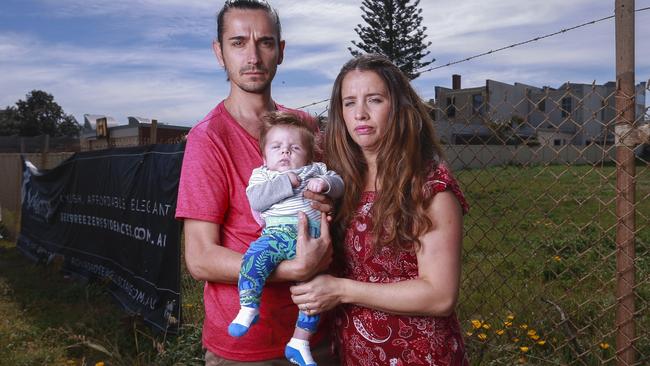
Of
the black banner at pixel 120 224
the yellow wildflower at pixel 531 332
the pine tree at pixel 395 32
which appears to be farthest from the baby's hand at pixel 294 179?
the pine tree at pixel 395 32

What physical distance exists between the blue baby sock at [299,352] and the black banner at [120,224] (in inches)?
108

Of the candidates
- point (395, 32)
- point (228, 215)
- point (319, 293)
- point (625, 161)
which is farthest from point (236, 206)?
point (395, 32)

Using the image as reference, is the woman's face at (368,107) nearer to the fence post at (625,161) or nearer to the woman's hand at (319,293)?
the woman's hand at (319,293)

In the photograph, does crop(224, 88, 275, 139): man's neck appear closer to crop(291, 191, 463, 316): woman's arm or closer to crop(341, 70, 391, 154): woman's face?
crop(341, 70, 391, 154): woman's face

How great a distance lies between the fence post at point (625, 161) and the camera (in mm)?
2814

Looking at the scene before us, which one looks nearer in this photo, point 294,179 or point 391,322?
point 391,322

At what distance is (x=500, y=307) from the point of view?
171 inches

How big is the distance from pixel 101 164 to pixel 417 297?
6.49m

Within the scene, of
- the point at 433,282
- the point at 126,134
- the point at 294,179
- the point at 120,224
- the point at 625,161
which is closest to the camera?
the point at 433,282

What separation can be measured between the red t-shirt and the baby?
0.31 ft

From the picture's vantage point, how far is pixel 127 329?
5.62 metres

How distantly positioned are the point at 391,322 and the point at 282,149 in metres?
0.73

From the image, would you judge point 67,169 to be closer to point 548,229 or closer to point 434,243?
point 548,229

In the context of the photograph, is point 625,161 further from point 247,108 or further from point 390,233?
point 247,108
